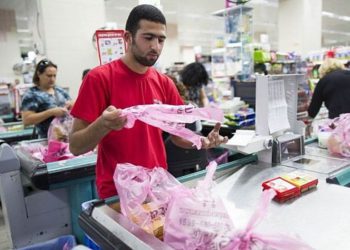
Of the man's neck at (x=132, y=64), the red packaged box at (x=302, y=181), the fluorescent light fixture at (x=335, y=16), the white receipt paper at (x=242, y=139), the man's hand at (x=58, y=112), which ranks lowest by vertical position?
the red packaged box at (x=302, y=181)

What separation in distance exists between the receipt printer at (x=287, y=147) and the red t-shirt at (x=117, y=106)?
0.75 meters

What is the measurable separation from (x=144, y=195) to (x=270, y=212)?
53 cm

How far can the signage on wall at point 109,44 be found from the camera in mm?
2537

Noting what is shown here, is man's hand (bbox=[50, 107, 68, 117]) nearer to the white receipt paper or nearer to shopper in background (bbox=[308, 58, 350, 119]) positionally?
the white receipt paper

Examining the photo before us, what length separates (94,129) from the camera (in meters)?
1.14

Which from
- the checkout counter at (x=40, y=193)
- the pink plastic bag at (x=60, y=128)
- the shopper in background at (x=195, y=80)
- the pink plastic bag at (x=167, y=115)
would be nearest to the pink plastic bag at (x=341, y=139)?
the pink plastic bag at (x=167, y=115)

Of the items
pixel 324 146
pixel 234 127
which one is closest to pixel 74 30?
pixel 234 127

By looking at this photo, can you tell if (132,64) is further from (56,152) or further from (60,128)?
(60,128)

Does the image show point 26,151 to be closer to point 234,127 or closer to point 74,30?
point 234,127

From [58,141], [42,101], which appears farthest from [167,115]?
[42,101]

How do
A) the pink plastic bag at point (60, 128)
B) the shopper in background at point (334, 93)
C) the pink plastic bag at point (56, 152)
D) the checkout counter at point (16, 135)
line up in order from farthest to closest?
1. the checkout counter at point (16, 135)
2. the shopper in background at point (334, 93)
3. the pink plastic bag at point (60, 128)
4. the pink plastic bag at point (56, 152)

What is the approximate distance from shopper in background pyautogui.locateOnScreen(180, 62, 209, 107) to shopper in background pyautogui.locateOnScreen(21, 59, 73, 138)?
1582 millimetres

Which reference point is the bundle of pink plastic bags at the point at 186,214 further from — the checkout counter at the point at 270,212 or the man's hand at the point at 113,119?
the man's hand at the point at 113,119

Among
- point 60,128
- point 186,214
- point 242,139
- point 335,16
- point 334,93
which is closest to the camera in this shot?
point 186,214
